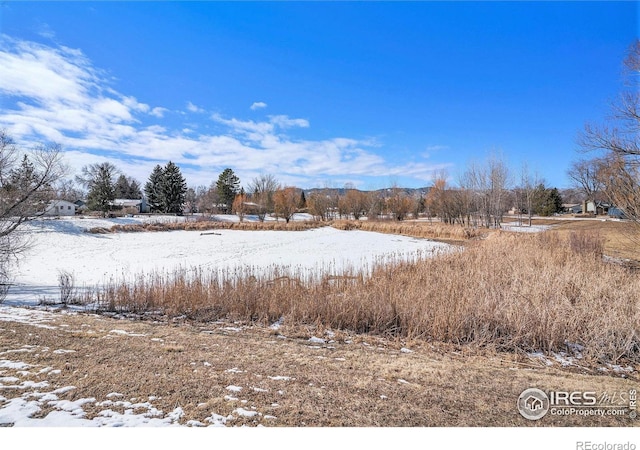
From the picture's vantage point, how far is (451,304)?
5.32m

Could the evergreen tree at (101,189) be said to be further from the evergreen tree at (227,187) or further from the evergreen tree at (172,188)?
the evergreen tree at (227,187)

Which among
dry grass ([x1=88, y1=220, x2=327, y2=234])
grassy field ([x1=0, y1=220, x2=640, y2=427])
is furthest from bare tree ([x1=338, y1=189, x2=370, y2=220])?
grassy field ([x1=0, y1=220, x2=640, y2=427])

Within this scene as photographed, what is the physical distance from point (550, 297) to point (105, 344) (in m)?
7.41

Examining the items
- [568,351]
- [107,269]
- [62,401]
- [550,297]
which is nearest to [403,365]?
[568,351]

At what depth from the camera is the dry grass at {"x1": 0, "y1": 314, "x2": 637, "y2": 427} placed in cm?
240

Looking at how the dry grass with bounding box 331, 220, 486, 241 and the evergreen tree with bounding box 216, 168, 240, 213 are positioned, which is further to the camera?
the evergreen tree with bounding box 216, 168, 240, 213

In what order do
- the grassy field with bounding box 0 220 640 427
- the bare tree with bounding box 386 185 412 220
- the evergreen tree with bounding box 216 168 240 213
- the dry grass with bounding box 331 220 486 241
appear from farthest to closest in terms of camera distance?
the evergreen tree with bounding box 216 168 240 213 → the bare tree with bounding box 386 185 412 220 → the dry grass with bounding box 331 220 486 241 → the grassy field with bounding box 0 220 640 427

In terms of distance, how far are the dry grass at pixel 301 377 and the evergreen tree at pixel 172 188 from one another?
152ft

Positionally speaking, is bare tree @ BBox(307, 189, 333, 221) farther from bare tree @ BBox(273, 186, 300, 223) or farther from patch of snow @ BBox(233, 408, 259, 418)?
patch of snow @ BBox(233, 408, 259, 418)

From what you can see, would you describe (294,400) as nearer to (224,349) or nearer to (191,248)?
(224,349)

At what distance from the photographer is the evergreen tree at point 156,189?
158 feet

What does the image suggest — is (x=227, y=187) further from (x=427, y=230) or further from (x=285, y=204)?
(x=427, y=230)

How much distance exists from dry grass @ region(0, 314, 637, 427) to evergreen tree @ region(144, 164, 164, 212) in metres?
48.7

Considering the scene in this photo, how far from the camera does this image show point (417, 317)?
5.28 m
